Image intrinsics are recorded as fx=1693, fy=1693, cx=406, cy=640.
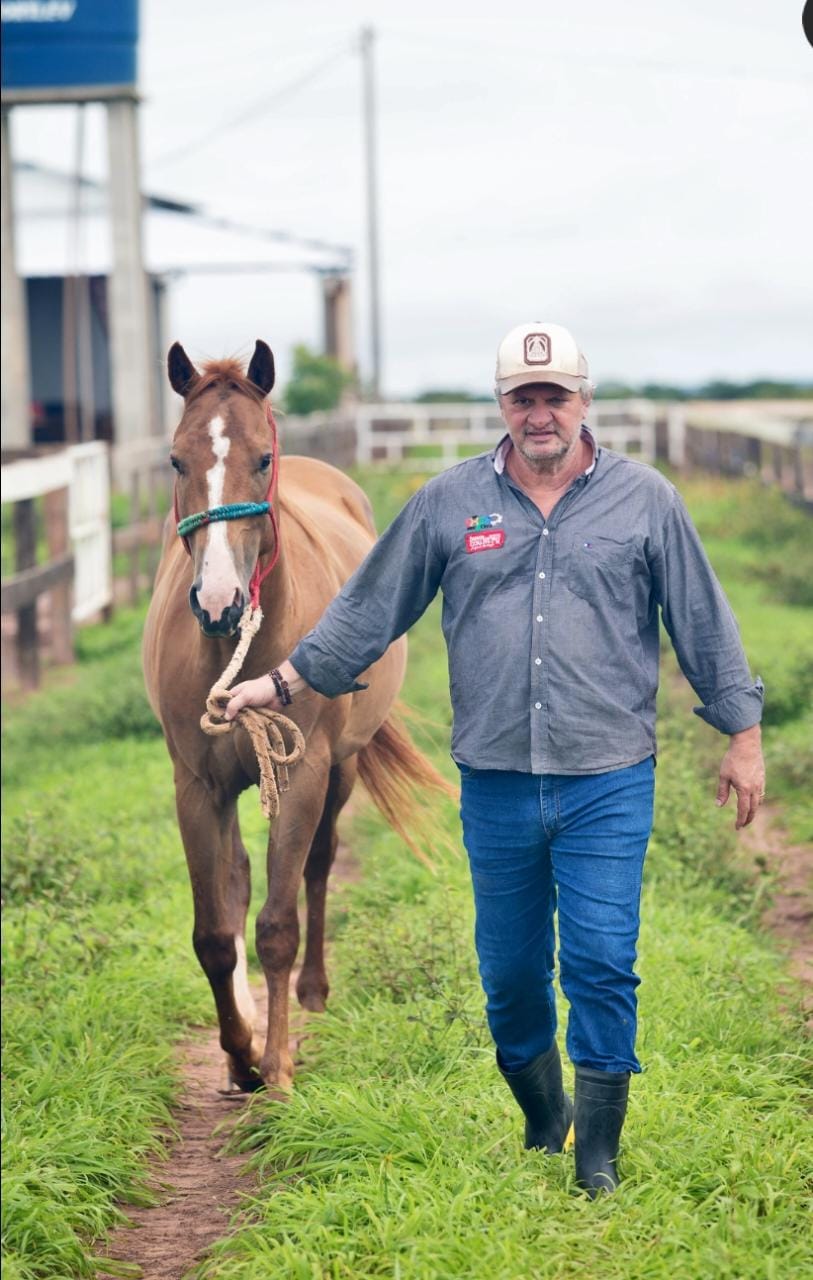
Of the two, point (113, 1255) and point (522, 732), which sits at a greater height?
point (522, 732)

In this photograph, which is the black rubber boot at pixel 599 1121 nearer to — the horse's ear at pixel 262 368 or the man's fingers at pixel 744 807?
the man's fingers at pixel 744 807

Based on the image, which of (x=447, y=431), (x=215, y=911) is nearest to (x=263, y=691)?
(x=215, y=911)

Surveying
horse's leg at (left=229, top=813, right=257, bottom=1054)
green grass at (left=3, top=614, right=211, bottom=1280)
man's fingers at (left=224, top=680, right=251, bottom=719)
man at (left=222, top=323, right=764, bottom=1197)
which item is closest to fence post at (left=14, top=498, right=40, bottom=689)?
green grass at (left=3, top=614, right=211, bottom=1280)

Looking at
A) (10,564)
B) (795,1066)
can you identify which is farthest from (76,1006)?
(10,564)

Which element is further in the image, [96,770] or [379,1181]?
[96,770]

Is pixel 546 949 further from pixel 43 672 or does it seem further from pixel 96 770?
pixel 43 672

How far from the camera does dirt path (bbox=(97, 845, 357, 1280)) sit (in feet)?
13.3

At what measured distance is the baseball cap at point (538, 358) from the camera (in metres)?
3.97

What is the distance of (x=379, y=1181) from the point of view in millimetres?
3803

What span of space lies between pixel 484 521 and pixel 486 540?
0.05 meters

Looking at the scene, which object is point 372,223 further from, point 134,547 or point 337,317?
point 134,547

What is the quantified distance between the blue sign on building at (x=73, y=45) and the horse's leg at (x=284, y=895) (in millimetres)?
13403

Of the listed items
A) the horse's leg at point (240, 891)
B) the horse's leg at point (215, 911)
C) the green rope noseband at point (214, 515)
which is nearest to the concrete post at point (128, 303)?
the horse's leg at point (240, 891)

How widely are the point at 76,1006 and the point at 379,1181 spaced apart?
6.11ft
